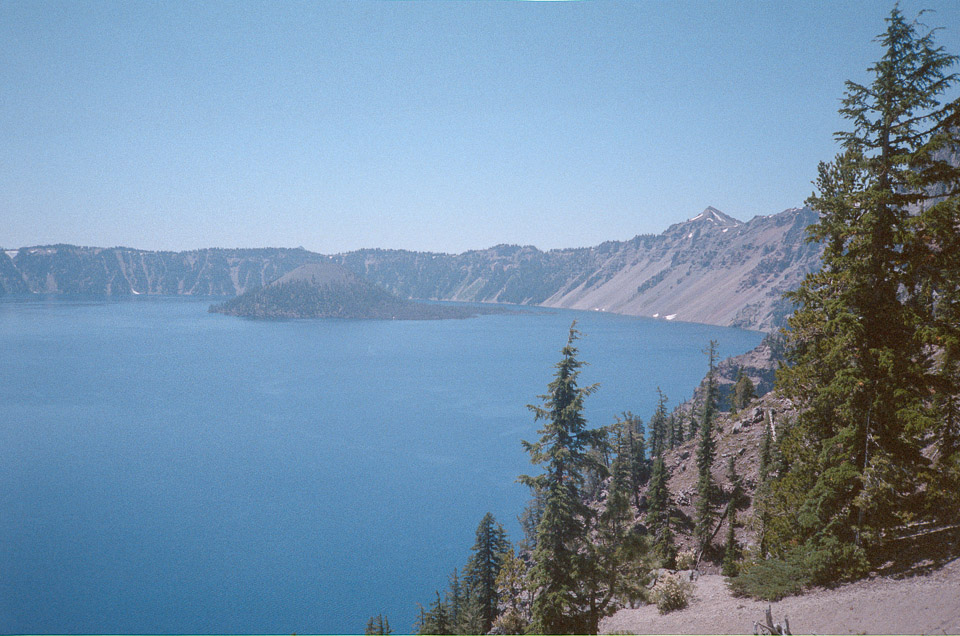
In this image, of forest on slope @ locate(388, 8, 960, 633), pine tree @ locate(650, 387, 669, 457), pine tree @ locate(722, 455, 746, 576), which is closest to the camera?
forest on slope @ locate(388, 8, 960, 633)

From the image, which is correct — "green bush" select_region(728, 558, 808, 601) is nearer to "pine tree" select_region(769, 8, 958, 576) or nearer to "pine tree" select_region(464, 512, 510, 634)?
"pine tree" select_region(769, 8, 958, 576)

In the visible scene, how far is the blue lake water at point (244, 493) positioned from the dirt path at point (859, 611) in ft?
124

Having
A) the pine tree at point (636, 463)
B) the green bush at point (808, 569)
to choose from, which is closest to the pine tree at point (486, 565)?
the green bush at point (808, 569)

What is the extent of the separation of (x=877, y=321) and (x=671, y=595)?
44.1 feet

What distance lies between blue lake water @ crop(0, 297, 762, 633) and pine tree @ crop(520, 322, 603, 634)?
34.3 m

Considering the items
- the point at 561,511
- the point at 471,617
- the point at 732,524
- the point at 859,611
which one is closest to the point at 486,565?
the point at 471,617

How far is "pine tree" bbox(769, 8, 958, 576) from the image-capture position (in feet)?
46.8

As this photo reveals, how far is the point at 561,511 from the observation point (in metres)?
19.1

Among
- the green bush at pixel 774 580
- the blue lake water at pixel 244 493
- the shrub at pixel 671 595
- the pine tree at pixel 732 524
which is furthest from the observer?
the blue lake water at pixel 244 493

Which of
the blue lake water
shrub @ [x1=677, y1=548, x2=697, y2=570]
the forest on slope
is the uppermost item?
the forest on slope

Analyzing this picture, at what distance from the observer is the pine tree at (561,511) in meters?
19.0

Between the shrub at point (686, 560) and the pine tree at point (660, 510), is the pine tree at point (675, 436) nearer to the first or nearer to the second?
the pine tree at point (660, 510)

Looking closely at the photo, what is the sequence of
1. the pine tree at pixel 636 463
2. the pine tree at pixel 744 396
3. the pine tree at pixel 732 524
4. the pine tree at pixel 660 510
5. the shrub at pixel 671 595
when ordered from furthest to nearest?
the pine tree at pixel 744 396 < the pine tree at pixel 636 463 < the pine tree at pixel 660 510 < the pine tree at pixel 732 524 < the shrub at pixel 671 595

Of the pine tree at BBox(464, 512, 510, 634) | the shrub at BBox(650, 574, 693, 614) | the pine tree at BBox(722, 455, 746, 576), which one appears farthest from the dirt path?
the pine tree at BBox(464, 512, 510, 634)
